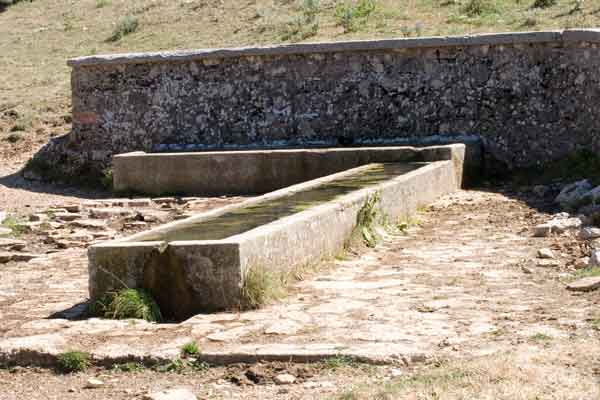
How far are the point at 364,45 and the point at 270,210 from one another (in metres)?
6.28

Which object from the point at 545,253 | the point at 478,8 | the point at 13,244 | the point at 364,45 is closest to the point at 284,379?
the point at 545,253

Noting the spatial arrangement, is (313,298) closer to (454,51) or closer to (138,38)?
(454,51)

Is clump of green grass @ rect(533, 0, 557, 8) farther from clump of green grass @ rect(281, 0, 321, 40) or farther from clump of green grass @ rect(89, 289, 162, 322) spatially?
clump of green grass @ rect(89, 289, 162, 322)

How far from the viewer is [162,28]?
81.3 feet

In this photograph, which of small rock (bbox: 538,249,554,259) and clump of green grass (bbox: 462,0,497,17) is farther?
clump of green grass (bbox: 462,0,497,17)

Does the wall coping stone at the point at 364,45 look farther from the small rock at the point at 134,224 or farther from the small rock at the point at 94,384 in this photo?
the small rock at the point at 94,384

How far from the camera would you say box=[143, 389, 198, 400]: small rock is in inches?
193

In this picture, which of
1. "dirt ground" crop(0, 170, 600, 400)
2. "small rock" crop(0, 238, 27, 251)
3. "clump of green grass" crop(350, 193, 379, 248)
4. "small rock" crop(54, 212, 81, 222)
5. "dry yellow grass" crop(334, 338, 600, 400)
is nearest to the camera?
"dry yellow grass" crop(334, 338, 600, 400)

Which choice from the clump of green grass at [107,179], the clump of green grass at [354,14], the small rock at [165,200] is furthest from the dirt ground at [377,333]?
the clump of green grass at [354,14]

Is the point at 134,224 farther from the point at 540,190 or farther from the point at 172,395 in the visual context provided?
the point at 172,395

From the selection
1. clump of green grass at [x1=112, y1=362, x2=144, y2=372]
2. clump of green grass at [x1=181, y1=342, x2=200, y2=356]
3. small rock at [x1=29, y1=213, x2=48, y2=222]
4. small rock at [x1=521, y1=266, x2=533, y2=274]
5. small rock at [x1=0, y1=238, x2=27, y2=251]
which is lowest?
small rock at [x1=29, y1=213, x2=48, y2=222]

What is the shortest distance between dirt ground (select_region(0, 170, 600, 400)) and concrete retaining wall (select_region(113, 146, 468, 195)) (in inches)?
175

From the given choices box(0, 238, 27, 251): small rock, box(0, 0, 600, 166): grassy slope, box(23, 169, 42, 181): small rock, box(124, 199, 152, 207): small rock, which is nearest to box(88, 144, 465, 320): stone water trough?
box(0, 238, 27, 251): small rock

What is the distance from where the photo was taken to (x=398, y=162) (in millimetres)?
12805
